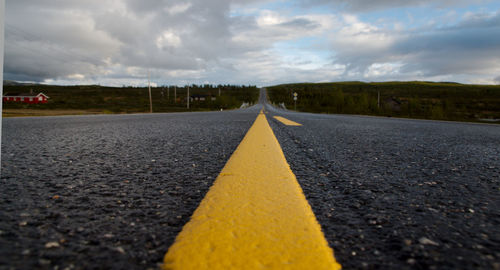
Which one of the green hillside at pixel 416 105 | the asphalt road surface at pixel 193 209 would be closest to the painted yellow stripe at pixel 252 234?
the asphalt road surface at pixel 193 209

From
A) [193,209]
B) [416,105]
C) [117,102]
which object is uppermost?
[117,102]

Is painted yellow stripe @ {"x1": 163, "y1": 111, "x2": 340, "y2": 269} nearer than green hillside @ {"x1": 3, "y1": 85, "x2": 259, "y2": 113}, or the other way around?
painted yellow stripe @ {"x1": 163, "y1": 111, "x2": 340, "y2": 269}

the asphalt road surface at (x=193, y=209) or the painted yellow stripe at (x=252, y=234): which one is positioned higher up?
the painted yellow stripe at (x=252, y=234)

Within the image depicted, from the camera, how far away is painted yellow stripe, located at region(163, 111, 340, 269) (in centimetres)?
60

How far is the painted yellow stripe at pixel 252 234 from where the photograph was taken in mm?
599

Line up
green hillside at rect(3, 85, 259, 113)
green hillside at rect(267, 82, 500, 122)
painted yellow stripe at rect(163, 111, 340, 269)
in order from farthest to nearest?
green hillside at rect(3, 85, 259, 113) → green hillside at rect(267, 82, 500, 122) → painted yellow stripe at rect(163, 111, 340, 269)

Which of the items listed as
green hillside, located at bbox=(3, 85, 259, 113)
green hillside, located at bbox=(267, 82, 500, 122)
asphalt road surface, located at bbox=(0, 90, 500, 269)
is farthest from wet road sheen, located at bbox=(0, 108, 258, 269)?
green hillside, located at bbox=(3, 85, 259, 113)


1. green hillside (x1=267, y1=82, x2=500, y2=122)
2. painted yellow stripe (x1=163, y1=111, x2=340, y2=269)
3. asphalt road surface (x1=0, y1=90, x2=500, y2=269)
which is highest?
green hillside (x1=267, y1=82, x2=500, y2=122)

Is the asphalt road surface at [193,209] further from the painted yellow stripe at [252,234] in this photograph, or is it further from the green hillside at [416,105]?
the green hillside at [416,105]

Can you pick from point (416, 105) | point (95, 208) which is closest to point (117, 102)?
point (416, 105)

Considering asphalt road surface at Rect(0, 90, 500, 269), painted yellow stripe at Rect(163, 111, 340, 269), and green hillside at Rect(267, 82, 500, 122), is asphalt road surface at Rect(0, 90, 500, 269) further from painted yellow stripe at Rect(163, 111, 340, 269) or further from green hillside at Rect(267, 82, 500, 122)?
green hillside at Rect(267, 82, 500, 122)

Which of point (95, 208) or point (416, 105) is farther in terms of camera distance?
point (416, 105)

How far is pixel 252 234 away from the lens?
71cm

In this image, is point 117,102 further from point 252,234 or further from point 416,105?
point 252,234
